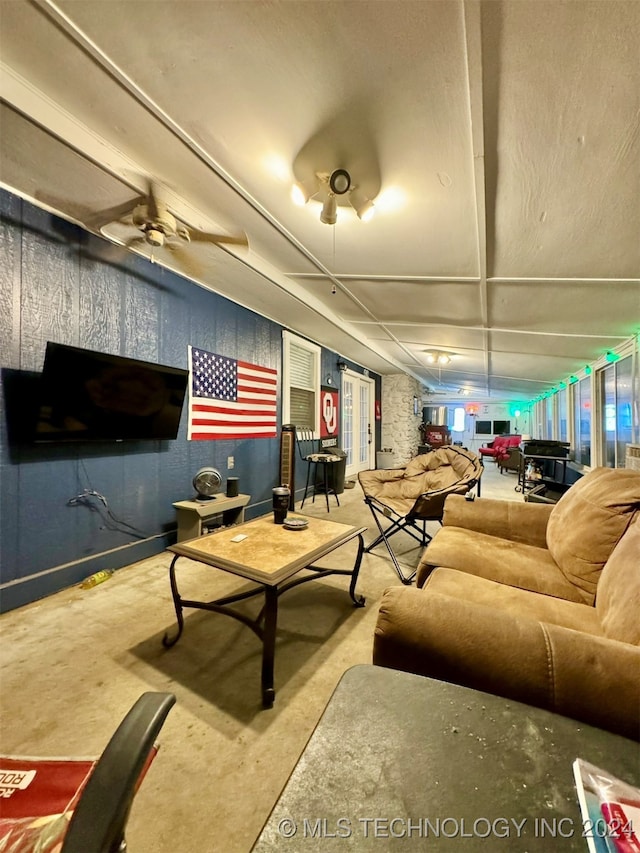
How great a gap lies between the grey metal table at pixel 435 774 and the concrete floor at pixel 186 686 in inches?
28.8

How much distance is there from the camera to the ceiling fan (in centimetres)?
188

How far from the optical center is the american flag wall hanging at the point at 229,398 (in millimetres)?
3279

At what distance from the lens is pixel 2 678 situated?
4.84 feet

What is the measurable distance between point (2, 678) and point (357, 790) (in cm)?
185

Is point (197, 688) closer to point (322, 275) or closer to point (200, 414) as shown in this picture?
point (200, 414)

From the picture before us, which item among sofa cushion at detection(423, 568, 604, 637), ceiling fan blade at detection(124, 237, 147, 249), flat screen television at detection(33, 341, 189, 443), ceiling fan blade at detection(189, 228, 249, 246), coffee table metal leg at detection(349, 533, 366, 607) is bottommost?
coffee table metal leg at detection(349, 533, 366, 607)

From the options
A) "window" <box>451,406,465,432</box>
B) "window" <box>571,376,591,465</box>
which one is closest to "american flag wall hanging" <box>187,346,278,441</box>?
"window" <box>571,376,591,465</box>

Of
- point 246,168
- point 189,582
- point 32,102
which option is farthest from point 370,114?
point 189,582

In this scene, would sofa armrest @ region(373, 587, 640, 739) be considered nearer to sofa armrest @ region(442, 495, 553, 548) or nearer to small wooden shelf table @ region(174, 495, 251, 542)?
sofa armrest @ region(442, 495, 553, 548)

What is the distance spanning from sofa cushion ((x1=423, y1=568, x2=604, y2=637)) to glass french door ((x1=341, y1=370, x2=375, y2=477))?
489 cm

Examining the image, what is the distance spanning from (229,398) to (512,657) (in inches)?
131

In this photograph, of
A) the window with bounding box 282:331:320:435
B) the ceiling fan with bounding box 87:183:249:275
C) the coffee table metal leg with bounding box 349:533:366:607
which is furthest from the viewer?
the window with bounding box 282:331:320:435

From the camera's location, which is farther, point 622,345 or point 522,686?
point 622,345

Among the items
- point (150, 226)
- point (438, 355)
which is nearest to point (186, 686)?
point (150, 226)
